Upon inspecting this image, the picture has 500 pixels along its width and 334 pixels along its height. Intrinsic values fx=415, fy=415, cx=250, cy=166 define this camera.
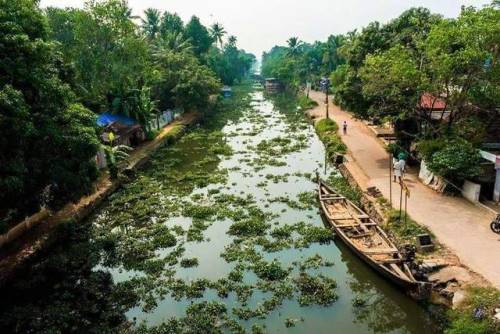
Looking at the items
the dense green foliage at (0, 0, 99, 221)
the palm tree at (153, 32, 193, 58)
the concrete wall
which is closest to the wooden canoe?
the concrete wall

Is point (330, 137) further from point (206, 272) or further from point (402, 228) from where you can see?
point (206, 272)

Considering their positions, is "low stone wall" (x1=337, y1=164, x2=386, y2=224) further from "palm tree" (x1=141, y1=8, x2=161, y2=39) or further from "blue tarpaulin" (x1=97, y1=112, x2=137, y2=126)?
"palm tree" (x1=141, y1=8, x2=161, y2=39)

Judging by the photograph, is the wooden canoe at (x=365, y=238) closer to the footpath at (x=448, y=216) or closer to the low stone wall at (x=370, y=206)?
the low stone wall at (x=370, y=206)

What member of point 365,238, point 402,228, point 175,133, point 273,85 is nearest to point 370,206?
point 402,228

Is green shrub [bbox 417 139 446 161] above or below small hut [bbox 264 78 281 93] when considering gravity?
above

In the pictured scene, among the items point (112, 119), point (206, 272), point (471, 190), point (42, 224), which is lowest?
point (206, 272)

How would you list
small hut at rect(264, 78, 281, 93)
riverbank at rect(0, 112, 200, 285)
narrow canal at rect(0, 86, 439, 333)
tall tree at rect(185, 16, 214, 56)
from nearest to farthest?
narrow canal at rect(0, 86, 439, 333), riverbank at rect(0, 112, 200, 285), tall tree at rect(185, 16, 214, 56), small hut at rect(264, 78, 281, 93)
